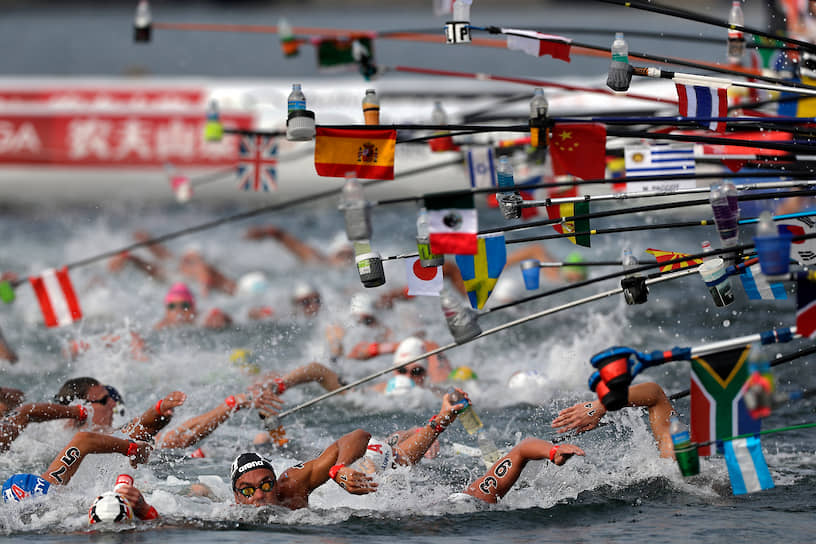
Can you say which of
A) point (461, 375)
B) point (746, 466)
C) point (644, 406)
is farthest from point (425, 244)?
point (461, 375)

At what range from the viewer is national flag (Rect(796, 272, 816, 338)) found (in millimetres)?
5973

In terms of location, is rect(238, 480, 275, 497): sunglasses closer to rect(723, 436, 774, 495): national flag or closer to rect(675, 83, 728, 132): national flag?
rect(723, 436, 774, 495): national flag

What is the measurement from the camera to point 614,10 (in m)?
26.0

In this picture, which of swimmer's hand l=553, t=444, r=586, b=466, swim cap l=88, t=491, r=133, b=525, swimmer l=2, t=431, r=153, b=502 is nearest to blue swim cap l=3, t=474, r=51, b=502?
swimmer l=2, t=431, r=153, b=502

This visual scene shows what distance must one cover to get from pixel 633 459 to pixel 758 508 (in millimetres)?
1174

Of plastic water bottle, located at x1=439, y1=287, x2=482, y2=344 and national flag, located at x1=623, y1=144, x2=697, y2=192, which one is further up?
national flag, located at x1=623, y1=144, x2=697, y2=192

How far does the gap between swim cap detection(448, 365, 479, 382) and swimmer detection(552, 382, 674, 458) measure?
3.37 meters

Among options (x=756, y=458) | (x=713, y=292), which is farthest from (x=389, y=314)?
(x=756, y=458)

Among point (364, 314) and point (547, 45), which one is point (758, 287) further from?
point (364, 314)

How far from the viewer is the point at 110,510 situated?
7500 millimetres

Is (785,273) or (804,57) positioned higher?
(804,57)

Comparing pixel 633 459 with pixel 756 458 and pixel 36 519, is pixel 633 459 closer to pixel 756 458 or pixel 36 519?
pixel 756 458

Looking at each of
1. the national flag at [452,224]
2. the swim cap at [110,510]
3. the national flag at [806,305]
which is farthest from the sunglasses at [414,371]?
the national flag at [806,305]

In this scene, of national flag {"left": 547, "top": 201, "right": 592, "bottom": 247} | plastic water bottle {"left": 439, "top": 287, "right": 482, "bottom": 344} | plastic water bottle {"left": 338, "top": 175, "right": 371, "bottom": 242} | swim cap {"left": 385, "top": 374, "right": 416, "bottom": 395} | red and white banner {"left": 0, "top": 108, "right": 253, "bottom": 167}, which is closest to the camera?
plastic water bottle {"left": 338, "top": 175, "right": 371, "bottom": 242}
